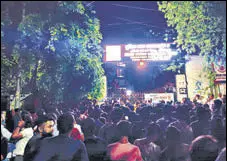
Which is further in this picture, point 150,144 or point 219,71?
point 219,71

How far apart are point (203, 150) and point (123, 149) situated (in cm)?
74

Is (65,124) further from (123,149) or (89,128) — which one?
(89,128)

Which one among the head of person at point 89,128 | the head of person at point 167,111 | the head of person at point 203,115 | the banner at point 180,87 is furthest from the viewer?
the banner at point 180,87

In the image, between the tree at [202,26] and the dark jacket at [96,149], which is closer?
the dark jacket at [96,149]

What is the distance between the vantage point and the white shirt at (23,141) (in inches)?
131

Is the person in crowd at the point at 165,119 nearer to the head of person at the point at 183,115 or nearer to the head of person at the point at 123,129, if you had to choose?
the head of person at the point at 183,115

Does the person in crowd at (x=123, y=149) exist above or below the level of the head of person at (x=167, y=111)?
below

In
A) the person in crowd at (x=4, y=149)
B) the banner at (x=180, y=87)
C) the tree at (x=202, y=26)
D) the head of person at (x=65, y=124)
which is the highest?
the tree at (x=202, y=26)

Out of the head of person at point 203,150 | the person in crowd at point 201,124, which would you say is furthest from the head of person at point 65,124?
the person in crowd at point 201,124

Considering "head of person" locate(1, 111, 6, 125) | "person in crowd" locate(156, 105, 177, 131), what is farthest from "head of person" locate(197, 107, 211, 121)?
"head of person" locate(1, 111, 6, 125)

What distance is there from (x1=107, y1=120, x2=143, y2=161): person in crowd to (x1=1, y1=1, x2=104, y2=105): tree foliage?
261 cm

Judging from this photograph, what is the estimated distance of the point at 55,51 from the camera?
16.9ft

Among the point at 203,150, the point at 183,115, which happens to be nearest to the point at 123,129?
the point at 203,150

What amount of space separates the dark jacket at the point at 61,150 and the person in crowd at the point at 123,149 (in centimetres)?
44
